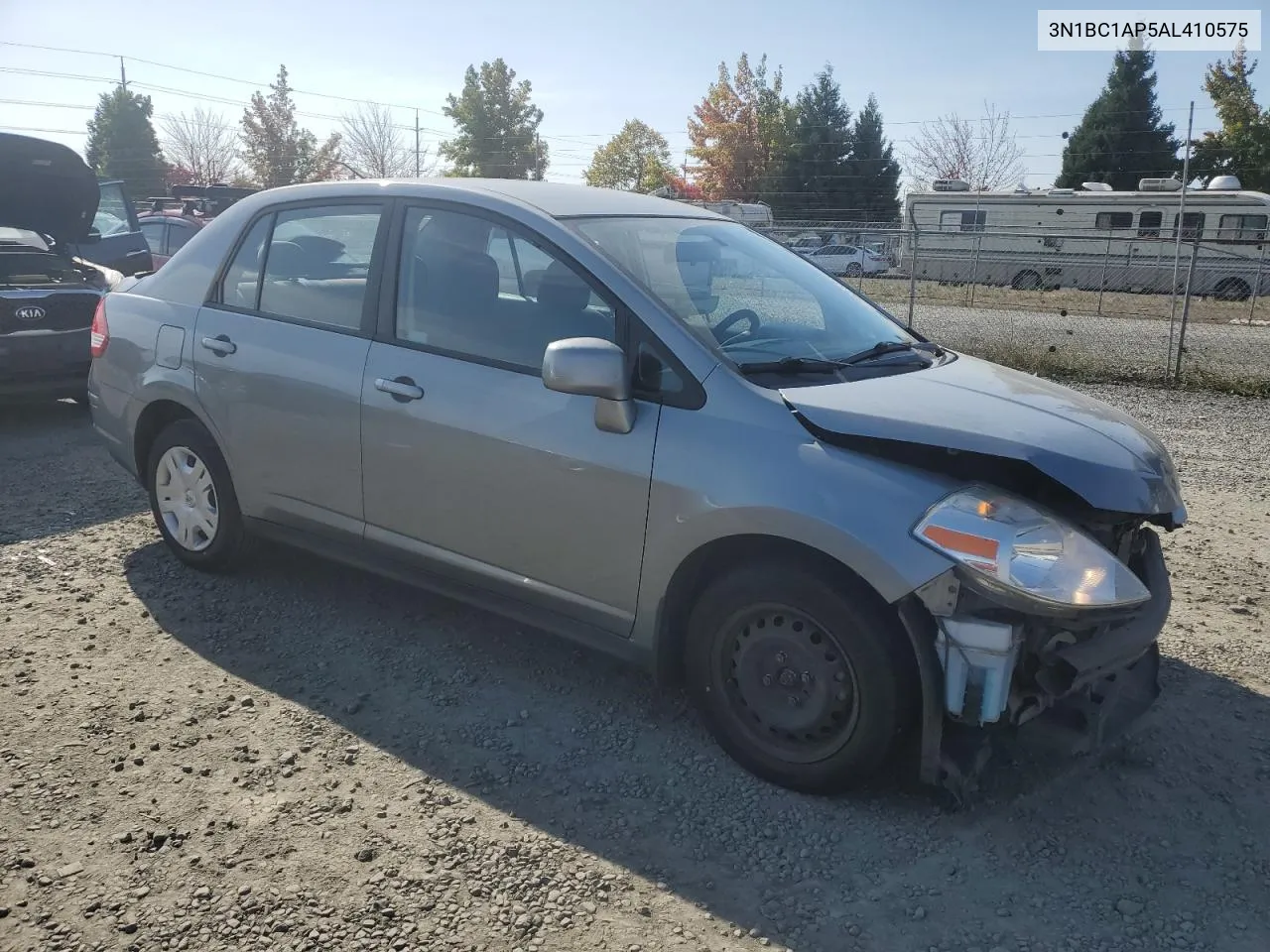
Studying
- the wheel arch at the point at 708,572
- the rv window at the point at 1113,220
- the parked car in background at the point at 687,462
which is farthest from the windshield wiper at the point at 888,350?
the rv window at the point at 1113,220

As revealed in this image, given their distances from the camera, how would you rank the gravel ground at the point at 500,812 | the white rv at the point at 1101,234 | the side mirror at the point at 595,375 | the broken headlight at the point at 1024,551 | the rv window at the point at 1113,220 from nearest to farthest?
the gravel ground at the point at 500,812 → the broken headlight at the point at 1024,551 → the side mirror at the point at 595,375 → the white rv at the point at 1101,234 → the rv window at the point at 1113,220

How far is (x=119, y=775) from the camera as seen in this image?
3.14 meters

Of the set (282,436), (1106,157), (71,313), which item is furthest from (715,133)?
(282,436)

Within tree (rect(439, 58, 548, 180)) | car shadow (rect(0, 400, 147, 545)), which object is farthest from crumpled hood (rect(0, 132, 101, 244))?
tree (rect(439, 58, 548, 180))

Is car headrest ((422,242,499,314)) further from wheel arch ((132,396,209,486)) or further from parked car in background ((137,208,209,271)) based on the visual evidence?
parked car in background ((137,208,209,271))

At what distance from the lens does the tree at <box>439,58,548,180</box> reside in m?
52.4

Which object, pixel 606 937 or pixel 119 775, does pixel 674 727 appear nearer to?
pixel 606 937

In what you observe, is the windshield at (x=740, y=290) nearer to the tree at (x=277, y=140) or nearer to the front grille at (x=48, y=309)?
the front grille at (x=48, y=309)

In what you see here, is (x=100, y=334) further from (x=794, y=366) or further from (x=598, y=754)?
(x=794, y=366)

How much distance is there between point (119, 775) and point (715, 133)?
49.3 meters

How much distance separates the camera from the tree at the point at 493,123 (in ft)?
172

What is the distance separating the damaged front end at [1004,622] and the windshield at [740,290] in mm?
956

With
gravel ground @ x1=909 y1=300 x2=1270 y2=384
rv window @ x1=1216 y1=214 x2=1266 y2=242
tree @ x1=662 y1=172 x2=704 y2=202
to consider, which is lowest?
gravel ground @ x1=909 y1=300 x2=1270 y2=384

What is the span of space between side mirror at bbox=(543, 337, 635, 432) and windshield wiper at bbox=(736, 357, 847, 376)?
378 mm
